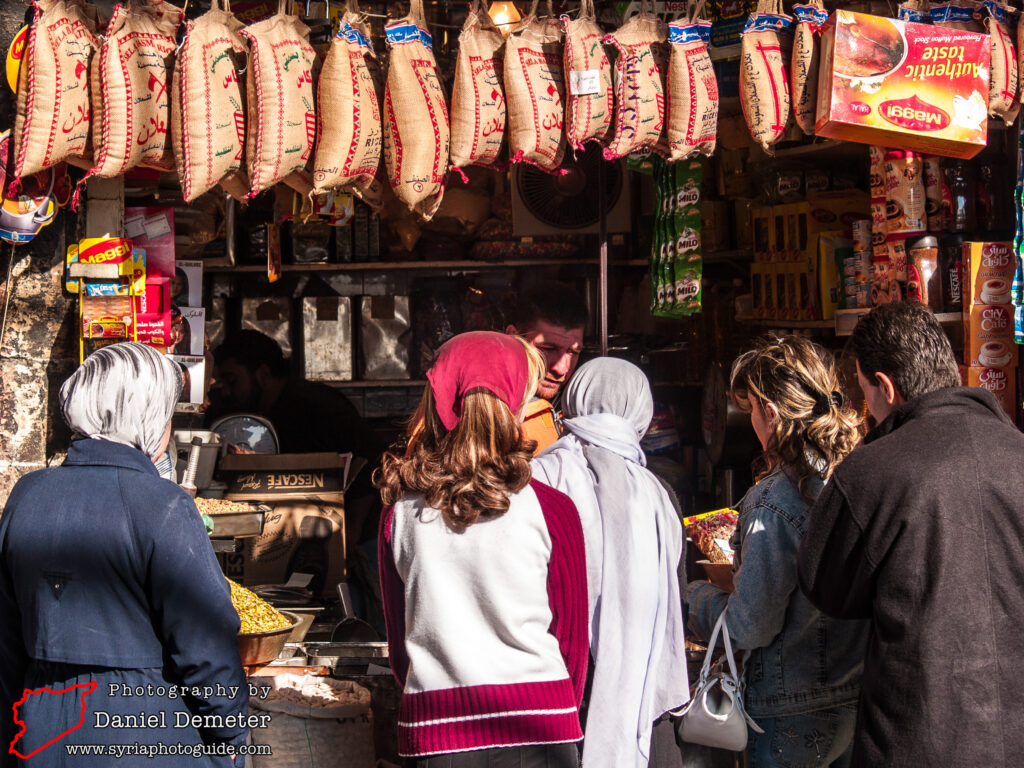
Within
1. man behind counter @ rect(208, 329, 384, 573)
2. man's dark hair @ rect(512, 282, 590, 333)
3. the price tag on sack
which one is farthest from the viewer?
man behind counter @ rect(208, 329, 384, 573)

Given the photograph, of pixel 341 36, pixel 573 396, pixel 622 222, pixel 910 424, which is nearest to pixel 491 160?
pixel 341 36

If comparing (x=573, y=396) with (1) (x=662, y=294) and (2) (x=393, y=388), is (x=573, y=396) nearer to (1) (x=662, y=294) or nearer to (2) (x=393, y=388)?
(1) (x=662, y=294)

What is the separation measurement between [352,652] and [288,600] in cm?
52

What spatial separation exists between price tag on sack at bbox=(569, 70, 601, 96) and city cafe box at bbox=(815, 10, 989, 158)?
69 centimetres

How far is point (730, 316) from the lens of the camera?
15.5 ft

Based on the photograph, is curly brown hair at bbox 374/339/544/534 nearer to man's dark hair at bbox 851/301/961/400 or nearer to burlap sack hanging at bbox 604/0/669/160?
man's dark hair at bbox 851/301/961/400

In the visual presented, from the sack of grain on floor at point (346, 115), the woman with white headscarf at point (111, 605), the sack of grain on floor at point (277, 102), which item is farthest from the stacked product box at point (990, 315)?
the woman with white headscarf at point (111, 605)

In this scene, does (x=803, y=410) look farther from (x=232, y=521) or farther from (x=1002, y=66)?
(x=232, y=521)

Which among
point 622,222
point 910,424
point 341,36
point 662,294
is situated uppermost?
point 341,36

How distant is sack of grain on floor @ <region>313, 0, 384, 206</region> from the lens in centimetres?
272

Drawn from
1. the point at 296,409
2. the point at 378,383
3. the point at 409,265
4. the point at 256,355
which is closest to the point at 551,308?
the point at 296,409

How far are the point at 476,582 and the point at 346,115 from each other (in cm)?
153

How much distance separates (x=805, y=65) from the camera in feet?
9.43

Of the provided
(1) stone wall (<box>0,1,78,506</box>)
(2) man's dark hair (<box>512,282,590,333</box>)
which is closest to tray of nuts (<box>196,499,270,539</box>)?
(1) stone wall (<box>0,1,78,506</box>)
